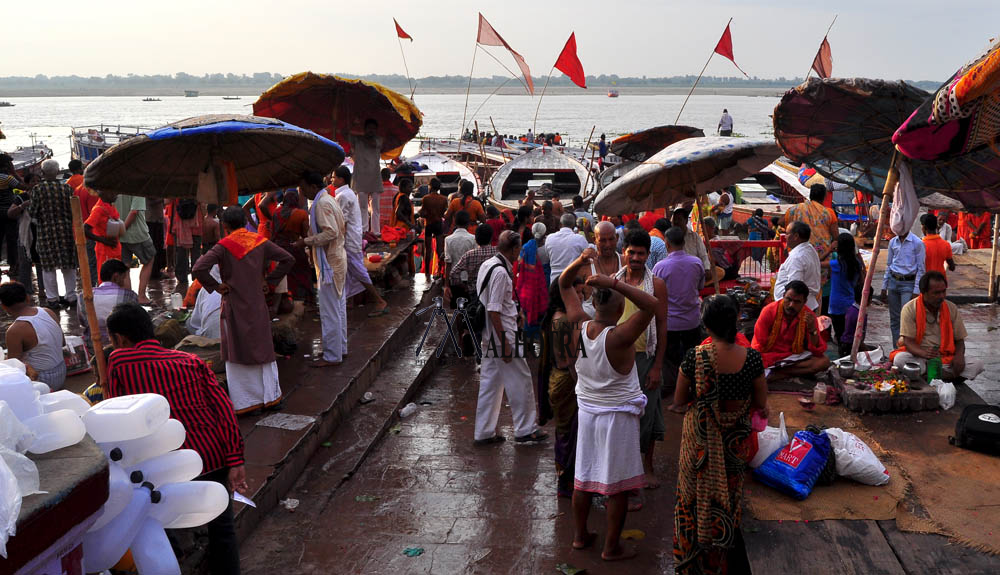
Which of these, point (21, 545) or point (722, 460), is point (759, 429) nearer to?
point (722, 460)

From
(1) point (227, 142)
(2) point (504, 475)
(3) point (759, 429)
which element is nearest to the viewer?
(3) point (759, 429)

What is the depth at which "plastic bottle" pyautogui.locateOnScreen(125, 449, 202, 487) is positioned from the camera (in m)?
3.38

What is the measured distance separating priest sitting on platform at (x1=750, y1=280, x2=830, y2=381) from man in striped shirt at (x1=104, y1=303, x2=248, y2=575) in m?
4.58

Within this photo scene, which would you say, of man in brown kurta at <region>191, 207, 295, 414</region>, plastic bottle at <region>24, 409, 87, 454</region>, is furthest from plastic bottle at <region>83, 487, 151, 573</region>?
man in brown kurta at <region>191, 207, 295, 414</region>

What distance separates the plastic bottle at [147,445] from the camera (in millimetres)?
3203

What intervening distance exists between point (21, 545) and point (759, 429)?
359 cm

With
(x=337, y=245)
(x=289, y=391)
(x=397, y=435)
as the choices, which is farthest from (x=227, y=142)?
(x=397, y=435)

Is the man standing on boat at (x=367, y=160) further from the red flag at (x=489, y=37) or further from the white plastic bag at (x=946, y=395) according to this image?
the white plastic bag at (x=946, y=395)

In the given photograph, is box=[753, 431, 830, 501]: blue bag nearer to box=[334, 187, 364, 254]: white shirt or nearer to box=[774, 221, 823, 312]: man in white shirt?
box=[774, 221, 823, 312]: man in white shirt

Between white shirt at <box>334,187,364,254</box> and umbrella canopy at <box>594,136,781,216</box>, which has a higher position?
umbrella canopy at <box>594,136,781,216</box>

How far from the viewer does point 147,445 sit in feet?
10.9

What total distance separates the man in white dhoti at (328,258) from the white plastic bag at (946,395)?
5.05 meters

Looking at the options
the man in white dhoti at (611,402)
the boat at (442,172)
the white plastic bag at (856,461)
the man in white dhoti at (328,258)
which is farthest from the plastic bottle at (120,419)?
the boat at (442,172)

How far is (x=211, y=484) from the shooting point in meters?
3.60
